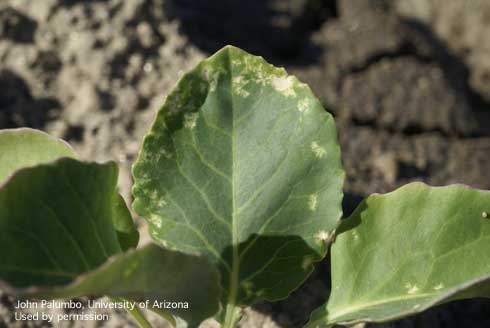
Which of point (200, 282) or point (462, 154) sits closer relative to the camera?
point (200, 282)

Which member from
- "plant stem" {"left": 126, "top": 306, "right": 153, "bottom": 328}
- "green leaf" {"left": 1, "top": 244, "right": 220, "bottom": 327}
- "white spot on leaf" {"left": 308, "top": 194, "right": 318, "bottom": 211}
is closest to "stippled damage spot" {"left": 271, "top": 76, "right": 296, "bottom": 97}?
"white spot on leaf" {"left": 308, "top": 194, "right": 318, "bottom": 211}

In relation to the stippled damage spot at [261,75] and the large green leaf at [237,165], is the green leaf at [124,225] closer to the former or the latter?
the large green leaf at [237,165]

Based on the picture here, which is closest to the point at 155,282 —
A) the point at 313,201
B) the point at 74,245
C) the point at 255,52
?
the point at 74,245

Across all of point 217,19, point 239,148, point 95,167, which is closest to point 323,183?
point 239,148

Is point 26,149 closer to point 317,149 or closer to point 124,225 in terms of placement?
point 124,225

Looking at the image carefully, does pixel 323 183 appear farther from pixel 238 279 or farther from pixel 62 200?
pixel 62 200

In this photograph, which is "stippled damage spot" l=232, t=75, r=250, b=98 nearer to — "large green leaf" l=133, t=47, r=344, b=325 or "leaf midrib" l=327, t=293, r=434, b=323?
"large green leaf" l=133, t=47, r=344, b=325

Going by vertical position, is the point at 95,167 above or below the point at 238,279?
above
